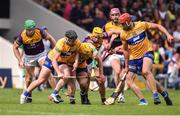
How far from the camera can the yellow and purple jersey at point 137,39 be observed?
24297mm

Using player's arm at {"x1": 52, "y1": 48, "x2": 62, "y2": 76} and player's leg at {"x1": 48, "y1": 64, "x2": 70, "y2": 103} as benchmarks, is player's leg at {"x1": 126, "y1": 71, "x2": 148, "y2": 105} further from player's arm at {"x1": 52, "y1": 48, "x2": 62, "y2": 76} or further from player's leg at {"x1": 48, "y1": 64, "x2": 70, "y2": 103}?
player's arm at {"x1": 52, "y1": 48, "x2": 62, "y2": 76}

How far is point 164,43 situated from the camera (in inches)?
1563

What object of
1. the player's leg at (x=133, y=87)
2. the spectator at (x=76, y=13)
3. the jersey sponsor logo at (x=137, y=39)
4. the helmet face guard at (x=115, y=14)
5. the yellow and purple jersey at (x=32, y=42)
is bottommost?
the player's leg at (x=133, y=87)

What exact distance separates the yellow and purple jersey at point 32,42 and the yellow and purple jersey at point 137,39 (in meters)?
3.00

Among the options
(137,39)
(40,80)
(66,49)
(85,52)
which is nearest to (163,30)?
(137,39)

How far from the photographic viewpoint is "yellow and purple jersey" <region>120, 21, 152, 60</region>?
2430 centimetres

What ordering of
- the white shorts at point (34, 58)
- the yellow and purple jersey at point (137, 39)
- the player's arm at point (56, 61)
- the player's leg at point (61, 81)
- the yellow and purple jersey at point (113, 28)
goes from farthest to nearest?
the white shorts at point (34, 58)
the yellow and purple jersey at point (113, 28)
the player's leg at point (61, 81)
the yellow and purple jersey at point (137, 39)
the player's arm at point (56, 61)

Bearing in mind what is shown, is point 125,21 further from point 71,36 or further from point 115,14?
point 115,14

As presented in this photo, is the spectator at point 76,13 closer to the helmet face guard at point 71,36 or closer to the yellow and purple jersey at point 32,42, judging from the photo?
the yellow and purple jersey at point 32,42

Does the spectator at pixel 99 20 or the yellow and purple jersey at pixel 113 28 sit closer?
the yellow and purple jersey at pixel 113 28

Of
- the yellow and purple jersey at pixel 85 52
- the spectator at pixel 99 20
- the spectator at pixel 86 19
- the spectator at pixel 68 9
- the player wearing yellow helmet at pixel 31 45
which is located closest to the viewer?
the yellow and purple jersey at pixel 85 52

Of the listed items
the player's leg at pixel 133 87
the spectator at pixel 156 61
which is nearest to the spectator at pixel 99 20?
the spectator at pixel 156 61

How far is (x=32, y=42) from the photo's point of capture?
2664 centimetres

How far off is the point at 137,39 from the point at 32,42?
12.0 ft
